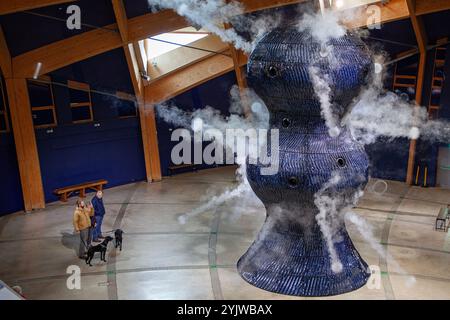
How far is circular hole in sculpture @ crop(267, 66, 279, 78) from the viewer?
7914 mm

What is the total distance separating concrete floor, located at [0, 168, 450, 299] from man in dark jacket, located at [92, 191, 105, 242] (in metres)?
0.57

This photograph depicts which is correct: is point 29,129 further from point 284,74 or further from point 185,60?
point 284,74

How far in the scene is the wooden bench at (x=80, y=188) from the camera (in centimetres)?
1609

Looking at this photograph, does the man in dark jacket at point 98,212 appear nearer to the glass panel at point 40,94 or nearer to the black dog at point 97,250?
the black dog at point 97,250

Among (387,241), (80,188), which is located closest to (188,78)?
(80,188)

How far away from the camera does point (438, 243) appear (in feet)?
41.4

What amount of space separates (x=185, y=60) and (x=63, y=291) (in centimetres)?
999

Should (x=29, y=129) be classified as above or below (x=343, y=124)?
below

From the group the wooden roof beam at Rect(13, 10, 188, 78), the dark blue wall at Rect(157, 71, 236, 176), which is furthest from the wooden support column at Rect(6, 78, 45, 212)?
the dark blue wall at Rect(157, 71, 236, 176)

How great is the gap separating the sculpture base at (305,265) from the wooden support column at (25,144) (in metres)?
8.36

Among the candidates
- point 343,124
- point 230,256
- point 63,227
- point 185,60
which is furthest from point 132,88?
point 343,124

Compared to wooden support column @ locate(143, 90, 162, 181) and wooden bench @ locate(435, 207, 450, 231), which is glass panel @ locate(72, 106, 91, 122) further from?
wooden bench @ locate(435, 207, 450, 231)

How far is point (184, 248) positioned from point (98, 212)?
7.30 feet
